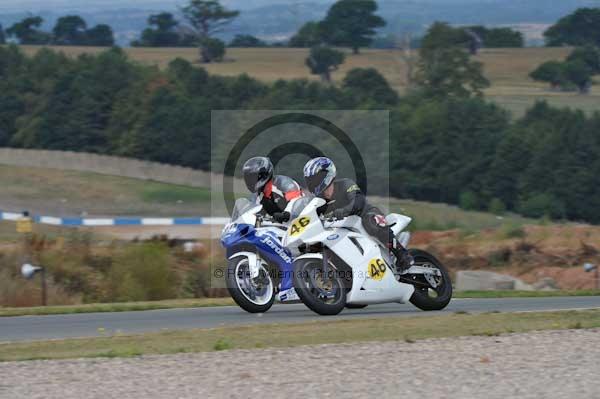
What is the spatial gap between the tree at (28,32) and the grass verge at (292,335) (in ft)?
360

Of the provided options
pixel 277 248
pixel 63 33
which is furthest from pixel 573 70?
pixel 277 248

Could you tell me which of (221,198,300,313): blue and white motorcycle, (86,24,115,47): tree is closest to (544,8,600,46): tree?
(86,24,115,47): tree

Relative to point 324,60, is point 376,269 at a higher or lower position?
lower

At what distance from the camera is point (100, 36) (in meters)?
124

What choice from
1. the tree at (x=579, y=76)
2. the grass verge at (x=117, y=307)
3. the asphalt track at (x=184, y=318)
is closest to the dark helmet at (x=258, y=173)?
the asphalt track at (x=184, y=318)

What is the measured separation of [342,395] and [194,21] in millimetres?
120102

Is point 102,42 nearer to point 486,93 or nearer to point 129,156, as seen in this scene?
point 486,93

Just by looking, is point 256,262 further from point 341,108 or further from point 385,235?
point 341,108

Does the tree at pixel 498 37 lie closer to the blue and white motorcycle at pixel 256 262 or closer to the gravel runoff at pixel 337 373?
the blue and white motorcycle at pixel 256 262

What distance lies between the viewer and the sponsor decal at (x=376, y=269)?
13.5 metres

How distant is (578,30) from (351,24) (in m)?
23.7

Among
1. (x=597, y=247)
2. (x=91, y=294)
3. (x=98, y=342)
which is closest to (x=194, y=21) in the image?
(x=597, y=247)

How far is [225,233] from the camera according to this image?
13594 mm

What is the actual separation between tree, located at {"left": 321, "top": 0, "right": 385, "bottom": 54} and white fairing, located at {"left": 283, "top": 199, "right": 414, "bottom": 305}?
339ft
